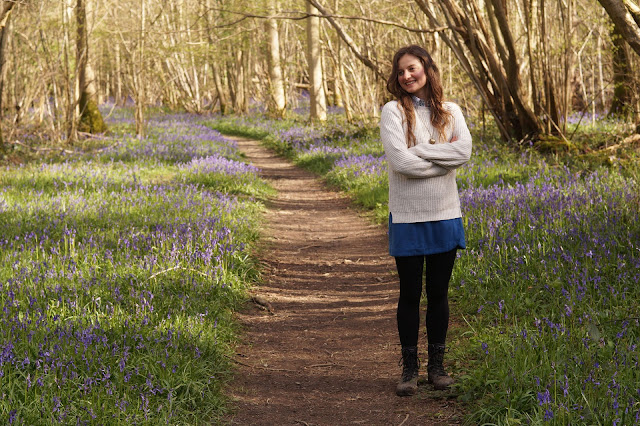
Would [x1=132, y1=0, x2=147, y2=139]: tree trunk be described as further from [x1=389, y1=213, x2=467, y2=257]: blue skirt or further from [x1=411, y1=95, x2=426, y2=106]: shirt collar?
[x1=389, y1=213, x2=467, y2=257]: blue skirt

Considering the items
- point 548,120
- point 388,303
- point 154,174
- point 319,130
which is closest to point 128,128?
point 319,130

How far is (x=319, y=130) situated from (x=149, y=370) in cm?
1699

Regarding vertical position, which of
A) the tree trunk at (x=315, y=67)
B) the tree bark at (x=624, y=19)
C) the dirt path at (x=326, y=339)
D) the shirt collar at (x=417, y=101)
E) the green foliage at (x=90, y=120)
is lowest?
the dirt path at (x=326, y=339)

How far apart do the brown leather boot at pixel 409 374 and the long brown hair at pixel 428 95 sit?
1.35m

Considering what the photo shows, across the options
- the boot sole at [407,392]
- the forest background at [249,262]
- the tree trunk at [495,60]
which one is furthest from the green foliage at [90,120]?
the boot sole at [407,392]

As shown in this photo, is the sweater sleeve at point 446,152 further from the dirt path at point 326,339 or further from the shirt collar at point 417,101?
the dirt path at point 326,339

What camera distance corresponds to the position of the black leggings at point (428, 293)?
405 centimetres

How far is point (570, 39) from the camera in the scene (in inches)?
404

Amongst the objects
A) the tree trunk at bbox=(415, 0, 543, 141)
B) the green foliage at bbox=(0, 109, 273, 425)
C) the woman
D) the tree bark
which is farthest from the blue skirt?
the tree trunk at bbox=(415, 0, 543, 141)

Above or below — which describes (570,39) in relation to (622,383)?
above

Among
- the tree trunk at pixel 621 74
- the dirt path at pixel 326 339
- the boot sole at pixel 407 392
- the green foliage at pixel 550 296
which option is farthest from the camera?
the tree trunk at pixel 621 74

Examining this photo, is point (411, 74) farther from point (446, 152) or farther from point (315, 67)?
point (315, 67)

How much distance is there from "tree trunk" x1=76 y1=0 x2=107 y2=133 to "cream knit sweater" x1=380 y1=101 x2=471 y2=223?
13.5 meters

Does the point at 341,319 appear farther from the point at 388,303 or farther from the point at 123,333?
the point at 123,333
